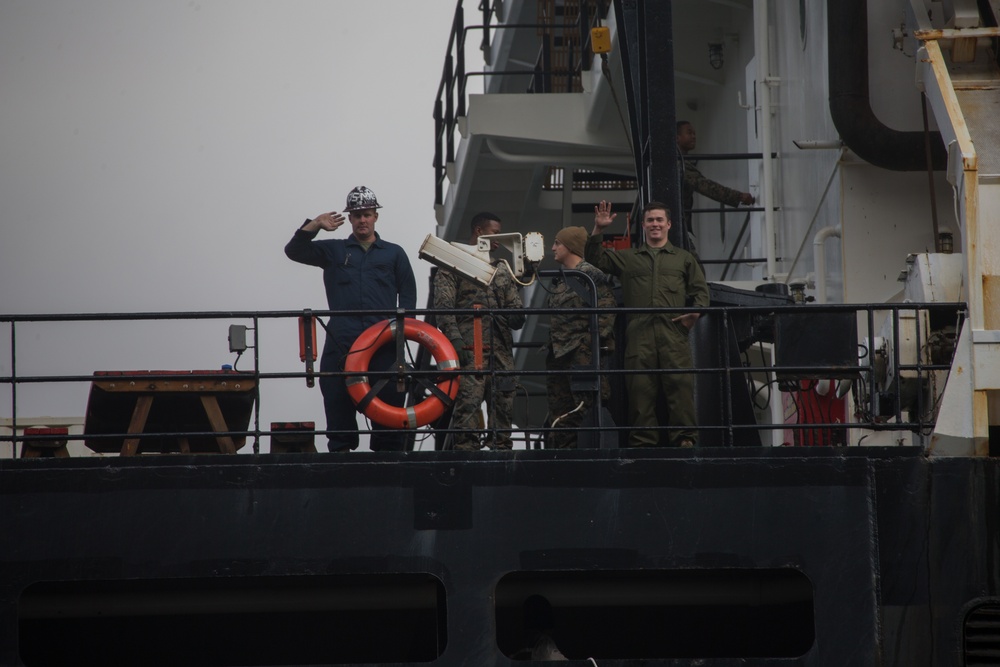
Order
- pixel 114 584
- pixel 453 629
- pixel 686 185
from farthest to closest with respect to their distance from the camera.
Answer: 1. pixel 686 185
2. pixel 114 584
3. pixel 453 629

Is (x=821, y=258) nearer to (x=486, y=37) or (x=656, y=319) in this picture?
(x=656, y=319)

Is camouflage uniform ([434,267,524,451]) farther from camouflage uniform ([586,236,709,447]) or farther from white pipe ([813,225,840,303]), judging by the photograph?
white pipe ([813,225,840,303])

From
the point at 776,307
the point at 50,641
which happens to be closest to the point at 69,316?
the point at 50,641

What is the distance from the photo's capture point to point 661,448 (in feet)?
28.6

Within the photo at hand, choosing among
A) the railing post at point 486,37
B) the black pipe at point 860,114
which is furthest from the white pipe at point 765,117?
the railing post at point 486,37

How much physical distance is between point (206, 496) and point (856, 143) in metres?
5.28

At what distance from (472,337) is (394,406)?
96 cm

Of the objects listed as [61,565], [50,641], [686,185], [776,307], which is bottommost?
[50,641]

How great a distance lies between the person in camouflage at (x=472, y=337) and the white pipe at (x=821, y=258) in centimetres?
248

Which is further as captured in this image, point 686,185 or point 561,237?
point 686,185

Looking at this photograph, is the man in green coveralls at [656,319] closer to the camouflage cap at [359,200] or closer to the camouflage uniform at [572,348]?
the camouflage uniform at [572,348]

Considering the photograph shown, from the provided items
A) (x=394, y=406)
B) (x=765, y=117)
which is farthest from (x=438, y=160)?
(x=394, y=406)

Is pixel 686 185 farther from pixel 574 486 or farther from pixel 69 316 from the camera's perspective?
pixel 69 316

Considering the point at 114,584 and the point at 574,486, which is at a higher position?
the point at 574,486
